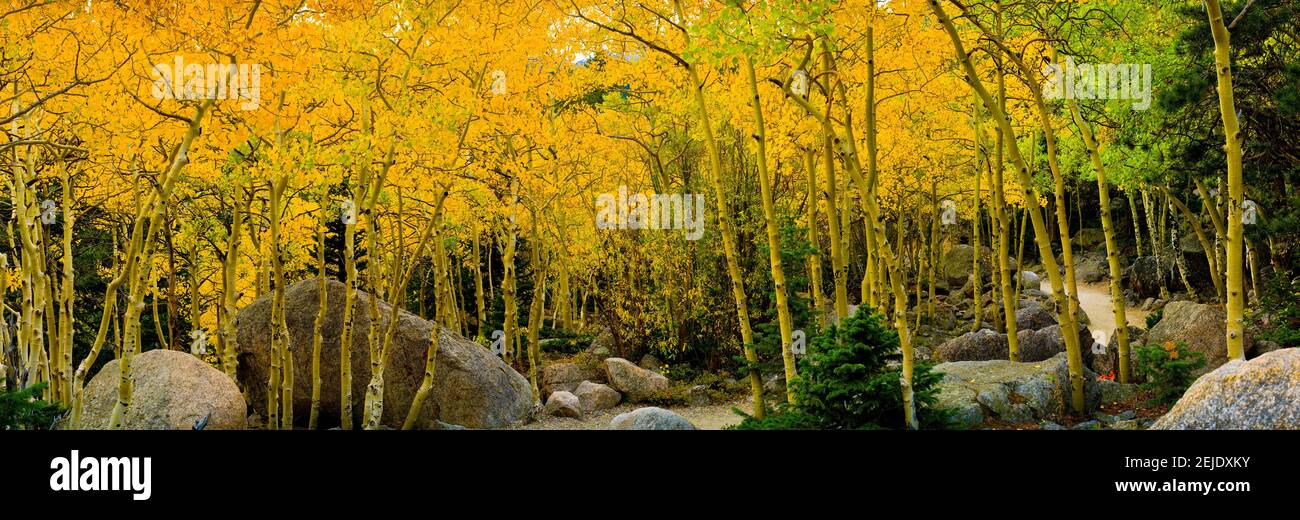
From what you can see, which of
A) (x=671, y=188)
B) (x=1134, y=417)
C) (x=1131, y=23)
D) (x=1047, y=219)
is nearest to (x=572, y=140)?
(x=671, y=188)

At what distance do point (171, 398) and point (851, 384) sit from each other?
8888 millimetres

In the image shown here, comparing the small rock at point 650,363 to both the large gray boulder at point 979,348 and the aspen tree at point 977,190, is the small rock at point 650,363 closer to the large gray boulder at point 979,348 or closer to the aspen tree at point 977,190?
the large gray boulder at point 979,348

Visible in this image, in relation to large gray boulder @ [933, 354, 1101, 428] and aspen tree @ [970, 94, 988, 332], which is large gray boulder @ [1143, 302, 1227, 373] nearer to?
large gray boulder @ [933, 354, 1101, 428]

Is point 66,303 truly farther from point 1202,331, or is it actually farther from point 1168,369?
point 1202,331

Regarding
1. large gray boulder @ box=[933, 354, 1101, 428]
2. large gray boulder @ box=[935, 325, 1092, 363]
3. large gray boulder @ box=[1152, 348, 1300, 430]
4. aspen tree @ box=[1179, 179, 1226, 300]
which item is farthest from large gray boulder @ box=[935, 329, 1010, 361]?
large gray boulder @ box=[1152, 348, 1300, 430]

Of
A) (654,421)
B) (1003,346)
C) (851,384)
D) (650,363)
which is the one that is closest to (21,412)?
(654,421)

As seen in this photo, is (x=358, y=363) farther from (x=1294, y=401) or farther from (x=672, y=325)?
(x=1294, y=401)

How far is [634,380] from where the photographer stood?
53.8 ft

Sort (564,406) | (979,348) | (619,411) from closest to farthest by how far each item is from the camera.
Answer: (564,406) < (619,411) < (979,348)

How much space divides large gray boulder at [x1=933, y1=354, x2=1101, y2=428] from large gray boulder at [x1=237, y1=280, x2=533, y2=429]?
6.71 meters

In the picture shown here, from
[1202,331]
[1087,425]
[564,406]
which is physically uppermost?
[1202,331]

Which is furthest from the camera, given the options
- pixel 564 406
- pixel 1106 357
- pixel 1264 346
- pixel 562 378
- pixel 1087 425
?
pixel 562 378

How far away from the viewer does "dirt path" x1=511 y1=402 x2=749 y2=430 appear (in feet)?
46.6

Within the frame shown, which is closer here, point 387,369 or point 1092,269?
point 387,369
